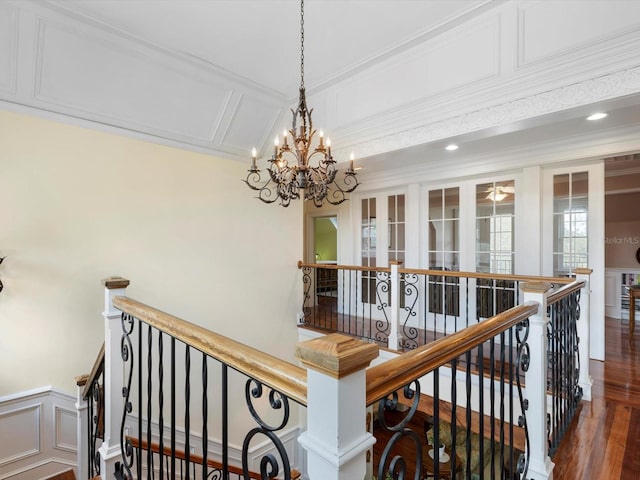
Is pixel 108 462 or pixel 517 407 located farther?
pixel 517 407

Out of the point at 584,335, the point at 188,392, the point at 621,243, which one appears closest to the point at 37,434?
the point at 188,392

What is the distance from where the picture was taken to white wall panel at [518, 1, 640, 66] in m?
2.10

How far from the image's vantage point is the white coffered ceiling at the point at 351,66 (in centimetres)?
232

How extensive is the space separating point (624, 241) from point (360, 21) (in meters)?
6.77

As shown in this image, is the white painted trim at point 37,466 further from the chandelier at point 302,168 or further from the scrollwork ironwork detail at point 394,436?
the scrollwork ironwork detail at point 394,436

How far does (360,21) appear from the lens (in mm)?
2727

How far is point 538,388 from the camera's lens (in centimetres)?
170

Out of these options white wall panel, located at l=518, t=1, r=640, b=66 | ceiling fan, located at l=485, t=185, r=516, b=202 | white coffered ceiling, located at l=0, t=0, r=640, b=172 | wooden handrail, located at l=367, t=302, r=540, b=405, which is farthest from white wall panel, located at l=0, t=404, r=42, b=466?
ceiling fan, located at l=485, t=185, r=516, b=202

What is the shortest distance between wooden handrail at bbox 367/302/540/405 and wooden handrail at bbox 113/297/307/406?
0.17 m

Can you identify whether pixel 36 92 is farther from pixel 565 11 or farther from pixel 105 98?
pixel 565 11

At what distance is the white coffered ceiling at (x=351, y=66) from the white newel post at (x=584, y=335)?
137 centimetres

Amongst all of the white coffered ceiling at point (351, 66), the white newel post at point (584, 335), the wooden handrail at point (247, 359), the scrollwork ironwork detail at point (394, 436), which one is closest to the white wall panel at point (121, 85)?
the white coffered ceiling at point (351, 66)

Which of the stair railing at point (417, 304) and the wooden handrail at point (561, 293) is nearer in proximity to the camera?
the wooden handrail at point (561, 293)

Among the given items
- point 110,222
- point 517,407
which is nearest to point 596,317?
point 517,407
